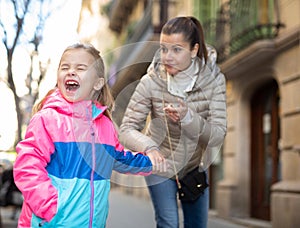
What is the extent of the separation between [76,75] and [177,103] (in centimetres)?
79

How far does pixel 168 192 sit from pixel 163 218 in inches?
6.2

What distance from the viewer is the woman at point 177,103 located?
3754 mm

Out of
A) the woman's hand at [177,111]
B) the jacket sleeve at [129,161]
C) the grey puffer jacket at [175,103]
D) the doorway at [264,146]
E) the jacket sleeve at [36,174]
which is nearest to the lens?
the jacket sleeve at [36,174]

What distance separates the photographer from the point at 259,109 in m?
12.9

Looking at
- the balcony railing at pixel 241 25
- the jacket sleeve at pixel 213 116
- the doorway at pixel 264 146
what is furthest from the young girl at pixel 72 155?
the doorway at pixel 264 146

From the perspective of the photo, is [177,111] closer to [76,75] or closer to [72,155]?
[76,75]

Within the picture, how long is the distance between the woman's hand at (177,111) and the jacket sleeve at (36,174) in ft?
2.49

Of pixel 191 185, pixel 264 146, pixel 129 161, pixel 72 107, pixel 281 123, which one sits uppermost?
pixel 281 123

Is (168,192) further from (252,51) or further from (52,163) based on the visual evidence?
(252,51)

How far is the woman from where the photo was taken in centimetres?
375

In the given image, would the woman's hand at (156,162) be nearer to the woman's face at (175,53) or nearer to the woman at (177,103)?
the woman at (177,103)

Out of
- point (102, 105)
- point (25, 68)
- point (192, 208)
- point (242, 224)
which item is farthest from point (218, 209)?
point (102, 105)

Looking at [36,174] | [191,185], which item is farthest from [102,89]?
[191,185]

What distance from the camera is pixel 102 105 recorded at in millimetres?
3359
